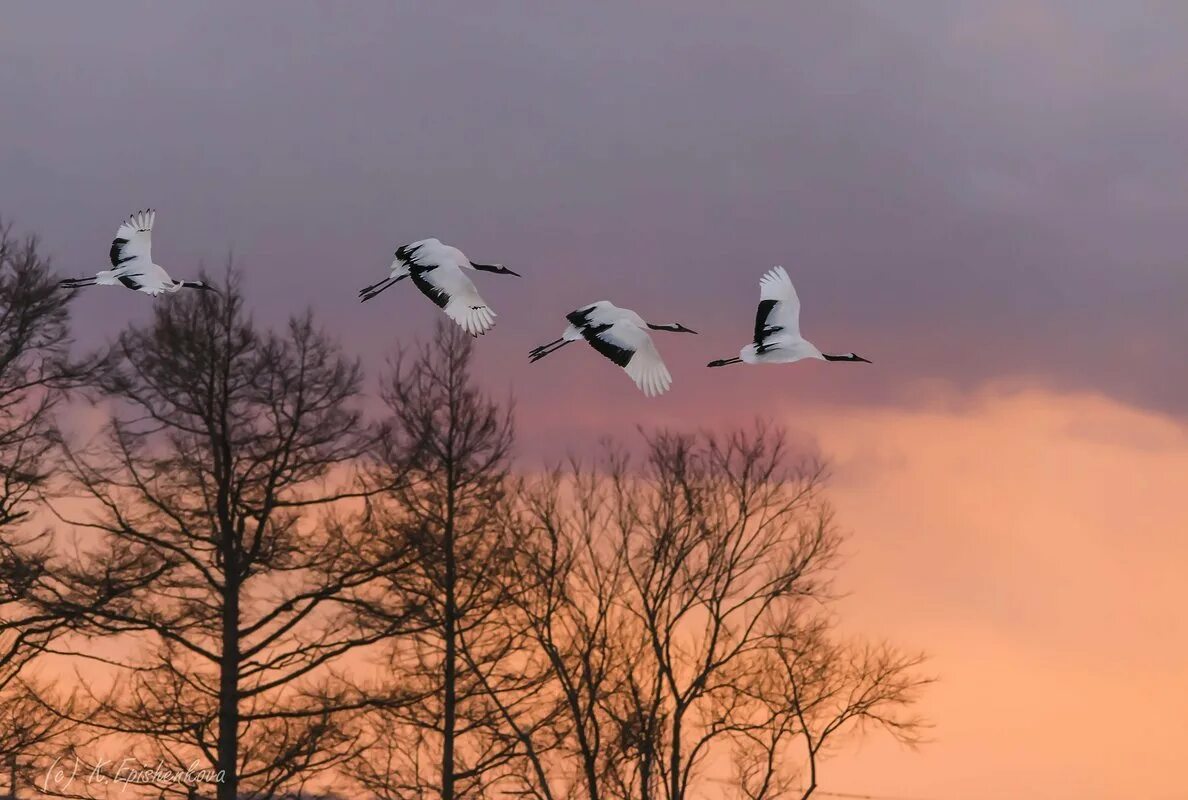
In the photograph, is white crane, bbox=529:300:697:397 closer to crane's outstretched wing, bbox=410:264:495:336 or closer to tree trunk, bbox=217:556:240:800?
crane's outstretched wing, bbox=410:264:495:336

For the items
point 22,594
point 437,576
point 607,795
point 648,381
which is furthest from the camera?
point 607,795

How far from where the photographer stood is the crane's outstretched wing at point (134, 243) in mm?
19094

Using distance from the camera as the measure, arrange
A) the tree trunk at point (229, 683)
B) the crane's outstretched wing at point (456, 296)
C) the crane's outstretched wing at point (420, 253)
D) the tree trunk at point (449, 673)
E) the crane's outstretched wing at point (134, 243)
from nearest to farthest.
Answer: the crane's outstretched wing at point (456, 296) < the crane's outstretched wing at point (420, 253) < the crane's outstretched wing at point (134, 243) < the tree trunk at point (229, 683) < the tree trunk at point (449, 673)

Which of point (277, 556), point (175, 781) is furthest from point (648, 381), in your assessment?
point (175, 781)

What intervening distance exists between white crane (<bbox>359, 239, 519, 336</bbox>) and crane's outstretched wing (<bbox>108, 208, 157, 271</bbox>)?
3.09 meters

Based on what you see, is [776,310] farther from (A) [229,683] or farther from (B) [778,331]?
(A) [229,683]

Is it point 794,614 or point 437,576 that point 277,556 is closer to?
point 437,576

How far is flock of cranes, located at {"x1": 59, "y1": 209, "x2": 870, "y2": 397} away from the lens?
53.0 ft

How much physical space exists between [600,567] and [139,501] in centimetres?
Result: 723

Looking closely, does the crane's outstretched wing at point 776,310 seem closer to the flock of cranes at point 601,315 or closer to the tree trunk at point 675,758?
the flock of cranes at point 601,315

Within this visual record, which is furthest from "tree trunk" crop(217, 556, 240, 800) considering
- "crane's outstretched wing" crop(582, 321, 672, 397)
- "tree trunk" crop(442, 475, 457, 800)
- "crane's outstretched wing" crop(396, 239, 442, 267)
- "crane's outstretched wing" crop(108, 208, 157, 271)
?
"crane's outstretched wing" crop(582, 321, 672, 397)

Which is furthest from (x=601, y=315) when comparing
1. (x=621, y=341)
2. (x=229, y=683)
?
(x=229, y=683)

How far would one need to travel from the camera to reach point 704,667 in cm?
2730

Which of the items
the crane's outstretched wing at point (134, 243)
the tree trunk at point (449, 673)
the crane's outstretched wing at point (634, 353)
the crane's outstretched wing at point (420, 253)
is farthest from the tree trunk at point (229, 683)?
the crane's outstretched wing at point (634, 353)
